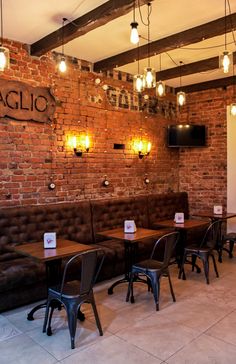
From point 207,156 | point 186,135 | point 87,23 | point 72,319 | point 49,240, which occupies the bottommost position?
point 72,319

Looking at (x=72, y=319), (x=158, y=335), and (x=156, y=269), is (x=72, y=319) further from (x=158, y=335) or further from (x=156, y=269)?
(x=156, y=269)

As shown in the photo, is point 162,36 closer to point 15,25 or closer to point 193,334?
point 15,25

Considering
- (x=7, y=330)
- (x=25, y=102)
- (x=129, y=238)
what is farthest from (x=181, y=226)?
(x=25, y=102)

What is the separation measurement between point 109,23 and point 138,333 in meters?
3.47

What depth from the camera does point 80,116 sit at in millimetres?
5090

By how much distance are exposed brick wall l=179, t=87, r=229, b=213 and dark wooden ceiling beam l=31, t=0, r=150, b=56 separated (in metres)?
3.78

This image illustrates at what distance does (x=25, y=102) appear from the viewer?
4.33 m

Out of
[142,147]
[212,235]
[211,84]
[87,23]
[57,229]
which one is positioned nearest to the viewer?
[87,23]

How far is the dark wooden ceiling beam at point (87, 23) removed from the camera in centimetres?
310

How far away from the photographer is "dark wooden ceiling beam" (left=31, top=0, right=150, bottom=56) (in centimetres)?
310

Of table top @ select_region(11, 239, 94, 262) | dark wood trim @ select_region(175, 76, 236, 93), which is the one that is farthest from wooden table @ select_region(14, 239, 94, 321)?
dark wood trim @ select_region(175, 76, 236, 93)

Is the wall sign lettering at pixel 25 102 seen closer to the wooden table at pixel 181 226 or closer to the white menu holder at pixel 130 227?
the white menu holder at pixel 130 227

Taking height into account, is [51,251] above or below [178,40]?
below

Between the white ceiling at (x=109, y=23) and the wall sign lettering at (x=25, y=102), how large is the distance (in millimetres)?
637
